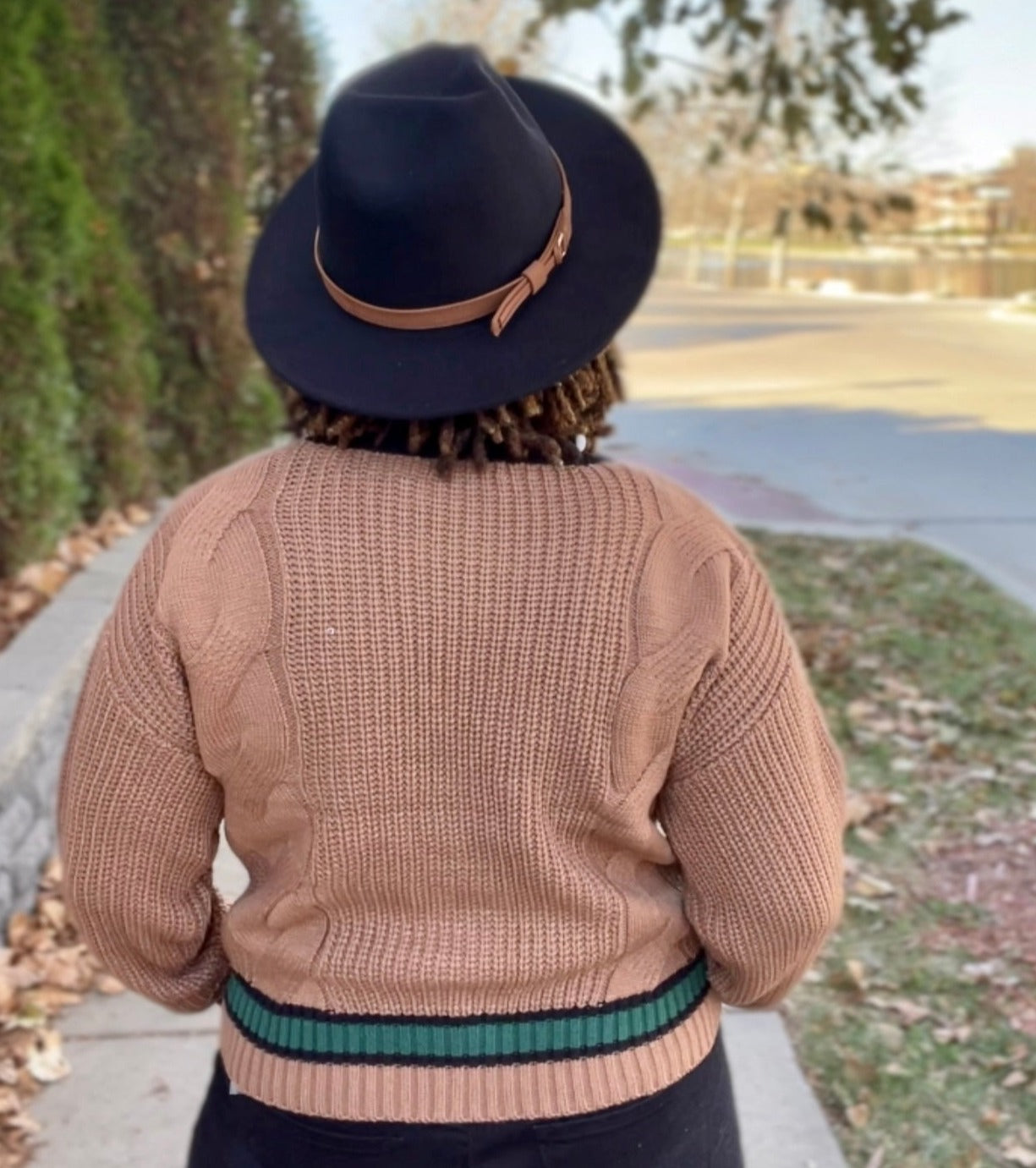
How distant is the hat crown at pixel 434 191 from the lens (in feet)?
4.08

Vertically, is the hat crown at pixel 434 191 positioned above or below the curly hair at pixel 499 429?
above

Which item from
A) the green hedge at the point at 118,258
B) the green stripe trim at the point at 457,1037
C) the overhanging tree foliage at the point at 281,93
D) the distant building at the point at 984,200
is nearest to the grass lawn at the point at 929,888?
the green stripe trim at the point at 457,1037

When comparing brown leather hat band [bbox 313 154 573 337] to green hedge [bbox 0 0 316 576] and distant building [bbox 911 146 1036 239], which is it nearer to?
green hedge [bbox 0 0 316 576]

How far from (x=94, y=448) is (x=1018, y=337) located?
2052cm

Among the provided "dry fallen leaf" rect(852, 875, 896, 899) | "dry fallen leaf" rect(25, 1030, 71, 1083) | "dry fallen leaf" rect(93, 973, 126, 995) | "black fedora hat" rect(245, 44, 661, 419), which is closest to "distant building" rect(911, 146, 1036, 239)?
"dry fallen leaf" rect(852, 875, 896, 899)

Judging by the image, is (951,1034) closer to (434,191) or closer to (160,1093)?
(160,1093)

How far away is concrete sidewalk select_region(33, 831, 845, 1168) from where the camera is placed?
272cm

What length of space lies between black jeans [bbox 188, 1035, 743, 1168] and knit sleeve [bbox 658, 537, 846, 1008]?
16cm

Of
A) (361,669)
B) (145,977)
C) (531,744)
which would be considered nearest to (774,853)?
(531,744)

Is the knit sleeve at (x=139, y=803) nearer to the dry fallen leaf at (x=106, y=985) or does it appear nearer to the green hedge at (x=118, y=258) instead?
the dry fallen leaf at (x=106, y=985)

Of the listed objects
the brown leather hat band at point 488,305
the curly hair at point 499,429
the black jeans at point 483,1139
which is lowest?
the black jeans at point 483,1139

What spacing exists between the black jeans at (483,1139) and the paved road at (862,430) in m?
5.97

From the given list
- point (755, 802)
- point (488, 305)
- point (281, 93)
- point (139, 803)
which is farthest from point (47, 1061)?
point (281, 93)

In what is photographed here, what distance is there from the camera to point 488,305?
4.19 ft
